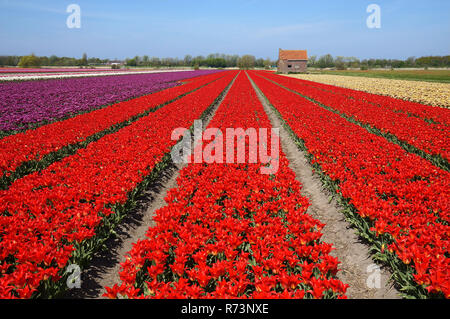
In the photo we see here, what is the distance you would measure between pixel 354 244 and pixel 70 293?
212 inches

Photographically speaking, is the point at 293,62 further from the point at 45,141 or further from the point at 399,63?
the point at 45,141

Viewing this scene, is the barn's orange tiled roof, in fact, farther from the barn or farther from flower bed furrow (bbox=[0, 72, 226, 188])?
flower bed furrow (bbox=[0, 72, 226, 188])

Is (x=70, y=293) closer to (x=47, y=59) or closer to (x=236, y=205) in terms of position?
(x=236, y=205)

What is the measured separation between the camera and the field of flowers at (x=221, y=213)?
3418 millimetres

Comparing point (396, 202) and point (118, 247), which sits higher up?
point (396, 202)

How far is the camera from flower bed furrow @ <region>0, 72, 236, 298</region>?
11.7 feet

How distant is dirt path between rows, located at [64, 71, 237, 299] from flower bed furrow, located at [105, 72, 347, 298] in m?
0.59

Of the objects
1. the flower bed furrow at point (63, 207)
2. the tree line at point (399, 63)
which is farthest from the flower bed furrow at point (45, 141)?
the tree line at point (399, 63)

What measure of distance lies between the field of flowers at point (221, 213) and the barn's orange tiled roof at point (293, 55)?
102807 millimetres

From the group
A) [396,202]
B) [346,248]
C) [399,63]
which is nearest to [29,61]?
[346,248]

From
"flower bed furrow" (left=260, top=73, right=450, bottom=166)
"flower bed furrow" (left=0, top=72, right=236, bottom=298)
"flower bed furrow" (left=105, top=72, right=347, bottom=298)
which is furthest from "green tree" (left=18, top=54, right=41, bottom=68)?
"flower bed furrow" (left=105, top=72, right=347, bottom=298)

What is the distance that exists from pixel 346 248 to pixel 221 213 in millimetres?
2767

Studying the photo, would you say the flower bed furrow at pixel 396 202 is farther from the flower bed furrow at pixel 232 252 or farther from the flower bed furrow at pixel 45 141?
the flower bed furrow at pixel 45 141

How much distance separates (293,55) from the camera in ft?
346
